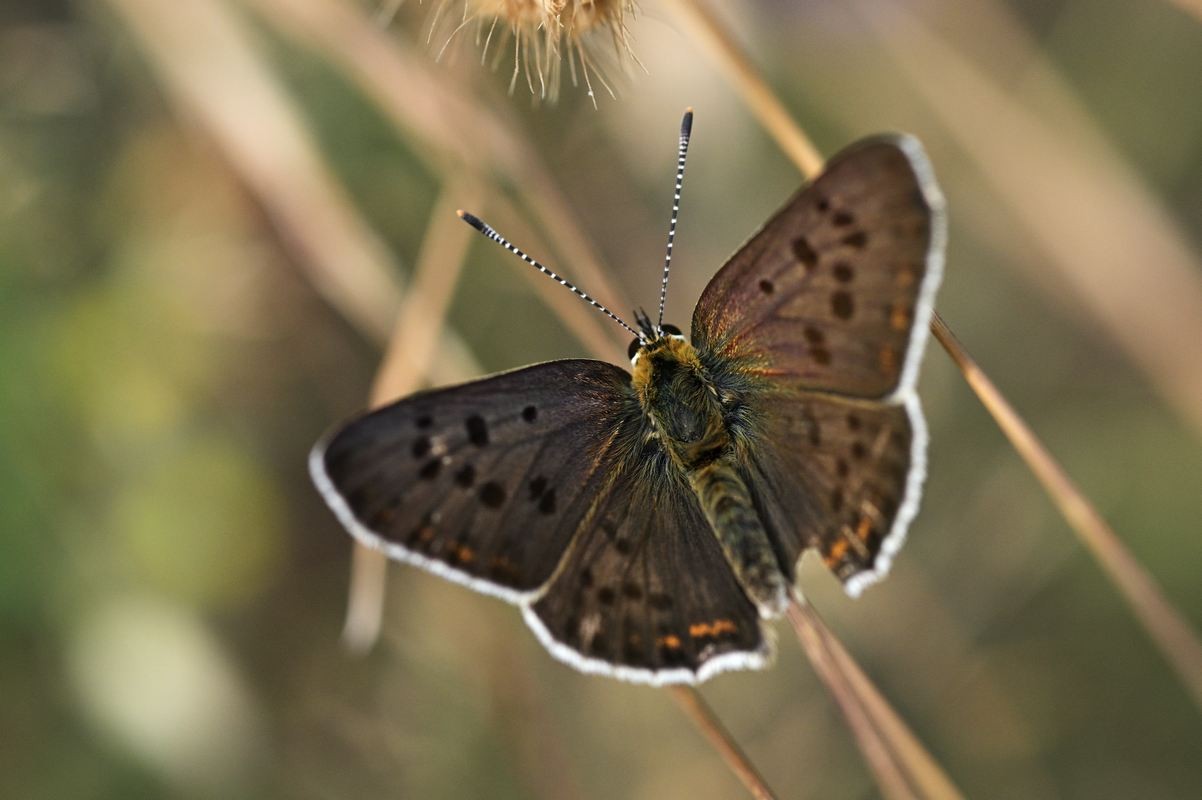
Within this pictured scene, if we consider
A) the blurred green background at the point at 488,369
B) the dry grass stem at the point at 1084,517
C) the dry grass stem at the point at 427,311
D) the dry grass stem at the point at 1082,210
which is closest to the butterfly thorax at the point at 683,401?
the dry grass stem at the point at 1084,517

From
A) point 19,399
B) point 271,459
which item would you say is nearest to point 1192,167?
point 271,459

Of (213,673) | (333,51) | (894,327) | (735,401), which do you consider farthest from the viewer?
(213,673)

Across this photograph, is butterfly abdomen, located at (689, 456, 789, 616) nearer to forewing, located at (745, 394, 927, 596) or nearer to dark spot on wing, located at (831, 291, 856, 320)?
forewing, located at (745, 394, 927, 596)

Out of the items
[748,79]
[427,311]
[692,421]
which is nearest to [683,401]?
[692,421]

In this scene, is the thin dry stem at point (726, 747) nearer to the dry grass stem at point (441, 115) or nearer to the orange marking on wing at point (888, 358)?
the orange marking on wing at point (888, 358)

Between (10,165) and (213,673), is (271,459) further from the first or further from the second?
(10,165)

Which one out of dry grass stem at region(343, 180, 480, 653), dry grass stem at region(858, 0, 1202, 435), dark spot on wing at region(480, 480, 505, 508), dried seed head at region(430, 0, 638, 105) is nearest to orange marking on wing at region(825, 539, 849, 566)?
dark spot on wing at region(480, 480, 505, 508)
